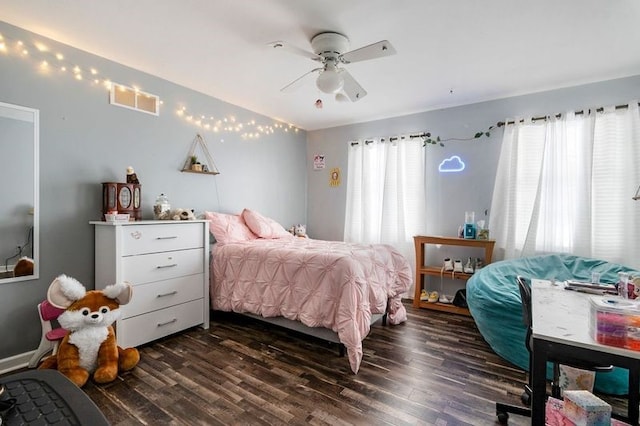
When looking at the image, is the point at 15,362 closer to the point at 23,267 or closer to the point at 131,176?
the point at 23,267

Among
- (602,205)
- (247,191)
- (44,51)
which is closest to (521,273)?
(602,205)

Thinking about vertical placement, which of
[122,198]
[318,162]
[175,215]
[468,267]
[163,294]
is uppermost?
[318,162]

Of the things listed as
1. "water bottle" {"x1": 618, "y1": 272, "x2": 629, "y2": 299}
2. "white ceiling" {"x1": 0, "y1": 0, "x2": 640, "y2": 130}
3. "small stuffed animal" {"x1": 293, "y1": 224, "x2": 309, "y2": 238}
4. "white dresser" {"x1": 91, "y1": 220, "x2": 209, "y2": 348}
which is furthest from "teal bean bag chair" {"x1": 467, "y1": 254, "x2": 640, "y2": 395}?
"white dresser" {"x1": 91, "y1": 220, "x2": 209, "y2": 348}

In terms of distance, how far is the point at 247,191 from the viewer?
3939 millimetres

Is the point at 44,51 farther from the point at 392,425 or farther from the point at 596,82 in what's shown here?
the point at 596,82

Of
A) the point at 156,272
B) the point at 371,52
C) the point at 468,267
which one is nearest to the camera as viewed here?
the point at 371,52

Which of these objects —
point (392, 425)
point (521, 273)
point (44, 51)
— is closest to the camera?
point (392, 425)

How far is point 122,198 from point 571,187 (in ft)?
13.9

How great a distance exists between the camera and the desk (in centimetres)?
97

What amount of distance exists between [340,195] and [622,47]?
3193 millimetres

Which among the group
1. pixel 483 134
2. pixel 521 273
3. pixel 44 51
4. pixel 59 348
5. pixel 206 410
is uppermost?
pixel 44 51

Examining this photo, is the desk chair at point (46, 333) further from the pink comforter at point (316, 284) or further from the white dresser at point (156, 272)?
the pink comforter at point (316, 284)

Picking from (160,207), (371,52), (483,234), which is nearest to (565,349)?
(371,52)

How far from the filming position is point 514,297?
7.18 ft
